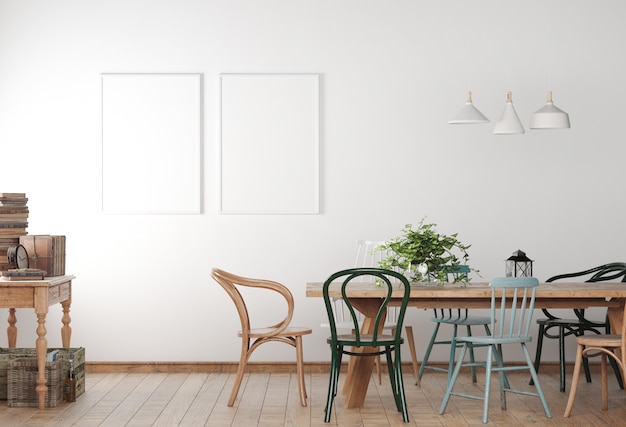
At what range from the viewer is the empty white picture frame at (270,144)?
19.8ft

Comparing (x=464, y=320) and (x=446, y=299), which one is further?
(x=464, y=320)

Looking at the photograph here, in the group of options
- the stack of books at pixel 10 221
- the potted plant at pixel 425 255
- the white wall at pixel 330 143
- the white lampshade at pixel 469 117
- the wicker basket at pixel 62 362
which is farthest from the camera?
the white wall at pixel 330 143

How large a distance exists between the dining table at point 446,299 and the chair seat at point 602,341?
184mm

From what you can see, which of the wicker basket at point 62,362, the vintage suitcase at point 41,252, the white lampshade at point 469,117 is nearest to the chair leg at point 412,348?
the white lampshade at point 469,117

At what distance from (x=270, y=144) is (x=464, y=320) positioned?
5.74 ft

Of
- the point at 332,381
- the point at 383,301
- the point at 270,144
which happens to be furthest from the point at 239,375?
the point at 270,144

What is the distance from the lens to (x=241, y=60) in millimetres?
6035

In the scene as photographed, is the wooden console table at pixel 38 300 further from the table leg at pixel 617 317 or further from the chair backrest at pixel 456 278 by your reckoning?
the table leg at pixel 617 317

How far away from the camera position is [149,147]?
604cm

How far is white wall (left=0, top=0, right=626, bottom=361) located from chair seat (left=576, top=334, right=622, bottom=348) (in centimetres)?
143

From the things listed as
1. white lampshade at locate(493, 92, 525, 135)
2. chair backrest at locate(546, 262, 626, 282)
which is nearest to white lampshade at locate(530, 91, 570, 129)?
white lampshade at locate(493, 92, 525, 135)

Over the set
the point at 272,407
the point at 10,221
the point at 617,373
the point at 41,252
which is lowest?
the point at 272,407

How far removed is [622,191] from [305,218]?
7.11 feet

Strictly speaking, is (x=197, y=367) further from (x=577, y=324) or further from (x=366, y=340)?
(x=577, y=324)
